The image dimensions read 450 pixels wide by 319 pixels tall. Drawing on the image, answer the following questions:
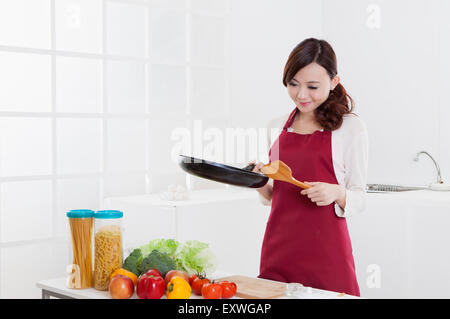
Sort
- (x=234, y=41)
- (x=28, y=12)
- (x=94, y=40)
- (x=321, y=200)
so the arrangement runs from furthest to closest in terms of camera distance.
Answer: (x=234, y=41)
(x=94, y=40)
(x=28, y=12)
(x=321, y=200)

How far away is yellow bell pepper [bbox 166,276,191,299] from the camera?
1.80 m

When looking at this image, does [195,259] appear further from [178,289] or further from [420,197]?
[420,197]

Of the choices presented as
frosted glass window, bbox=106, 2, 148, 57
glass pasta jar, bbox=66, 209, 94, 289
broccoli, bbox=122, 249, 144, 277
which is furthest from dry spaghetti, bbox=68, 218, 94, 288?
frosted glass window, bbox=106, 2, 148, 57

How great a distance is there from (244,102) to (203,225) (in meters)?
1.27

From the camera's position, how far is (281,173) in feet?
6.81

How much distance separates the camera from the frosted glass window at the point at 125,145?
3.64 m

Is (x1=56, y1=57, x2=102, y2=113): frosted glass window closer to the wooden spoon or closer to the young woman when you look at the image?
the young woman

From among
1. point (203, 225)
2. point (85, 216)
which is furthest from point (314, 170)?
point (203, 225)

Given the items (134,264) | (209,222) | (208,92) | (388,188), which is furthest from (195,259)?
(388,188)

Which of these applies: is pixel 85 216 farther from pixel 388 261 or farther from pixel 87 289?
pixel 388 261

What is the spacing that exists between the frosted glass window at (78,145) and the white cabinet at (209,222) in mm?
260

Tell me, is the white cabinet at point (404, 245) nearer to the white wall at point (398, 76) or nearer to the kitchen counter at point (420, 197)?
the kitchen counter at point (420, 197)

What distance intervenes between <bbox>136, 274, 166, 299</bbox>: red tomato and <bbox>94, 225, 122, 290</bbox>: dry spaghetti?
0.15 m

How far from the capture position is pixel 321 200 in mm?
2119
